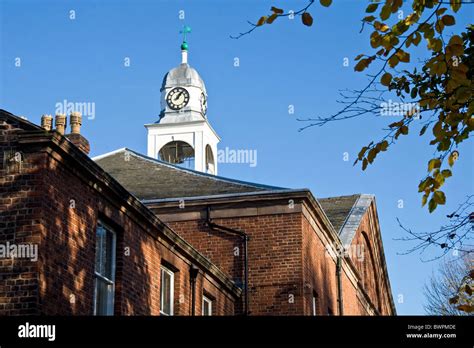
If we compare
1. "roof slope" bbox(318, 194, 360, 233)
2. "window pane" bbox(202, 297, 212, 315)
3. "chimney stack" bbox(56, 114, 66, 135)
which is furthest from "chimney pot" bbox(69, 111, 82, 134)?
"roof slope" bbox(318, 194, 360, 233)

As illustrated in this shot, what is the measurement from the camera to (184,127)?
50438 millimetres

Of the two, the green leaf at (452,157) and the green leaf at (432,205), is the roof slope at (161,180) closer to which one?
the green leaf at (452,157)

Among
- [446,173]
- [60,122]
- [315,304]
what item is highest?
[60,122]

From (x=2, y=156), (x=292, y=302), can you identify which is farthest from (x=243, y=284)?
(x=2, y=156)

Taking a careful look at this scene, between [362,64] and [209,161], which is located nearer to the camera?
[362,64]

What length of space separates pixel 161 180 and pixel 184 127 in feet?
72.8

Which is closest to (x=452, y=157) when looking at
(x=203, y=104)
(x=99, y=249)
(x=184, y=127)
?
(x=99, y=249)

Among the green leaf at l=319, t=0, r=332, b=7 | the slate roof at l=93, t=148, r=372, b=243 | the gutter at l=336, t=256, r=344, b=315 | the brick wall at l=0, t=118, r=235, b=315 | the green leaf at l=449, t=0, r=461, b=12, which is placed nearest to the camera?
the green leaf at l=319, t=0, r=332, b=7

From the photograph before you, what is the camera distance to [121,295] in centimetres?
1736

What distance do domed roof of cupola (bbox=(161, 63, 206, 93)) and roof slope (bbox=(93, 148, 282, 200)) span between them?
22117 millimetres

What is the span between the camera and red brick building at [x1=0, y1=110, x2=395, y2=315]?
1493 centimetres

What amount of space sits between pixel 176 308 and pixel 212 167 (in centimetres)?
3140

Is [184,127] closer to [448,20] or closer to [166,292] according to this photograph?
[166,292]

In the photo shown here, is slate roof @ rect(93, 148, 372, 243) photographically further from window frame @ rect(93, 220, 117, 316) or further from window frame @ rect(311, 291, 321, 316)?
window frame @ rect(93, 220, 117, 316)
